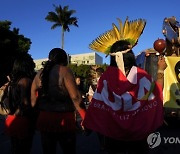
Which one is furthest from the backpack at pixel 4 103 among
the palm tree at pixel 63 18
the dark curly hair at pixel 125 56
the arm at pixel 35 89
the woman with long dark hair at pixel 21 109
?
the palm tree at pixel 63 18

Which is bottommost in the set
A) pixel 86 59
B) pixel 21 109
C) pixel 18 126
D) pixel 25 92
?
pixel 18 126

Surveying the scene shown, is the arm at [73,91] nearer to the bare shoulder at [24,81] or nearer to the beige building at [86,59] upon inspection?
the bare shoulder at [24,81]

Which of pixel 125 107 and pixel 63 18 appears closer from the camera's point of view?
pixel 125 107

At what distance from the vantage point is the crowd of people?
343 cm

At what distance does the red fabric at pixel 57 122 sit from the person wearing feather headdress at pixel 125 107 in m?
0.44

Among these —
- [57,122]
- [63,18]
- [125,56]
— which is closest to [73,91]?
[57,122]

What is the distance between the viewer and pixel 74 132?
4.09 meters

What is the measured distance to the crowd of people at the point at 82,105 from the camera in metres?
3.43

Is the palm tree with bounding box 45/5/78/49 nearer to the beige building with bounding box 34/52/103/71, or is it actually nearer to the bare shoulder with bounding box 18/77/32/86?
the beige building with bounding box 34/52/103/71

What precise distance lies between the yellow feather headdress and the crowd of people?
→ 1.14 feet

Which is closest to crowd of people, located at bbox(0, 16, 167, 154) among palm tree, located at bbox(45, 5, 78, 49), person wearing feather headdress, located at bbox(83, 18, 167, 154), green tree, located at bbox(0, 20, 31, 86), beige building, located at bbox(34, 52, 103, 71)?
person wearing feather headdress, located at bbox(83, 18, 167, 154)

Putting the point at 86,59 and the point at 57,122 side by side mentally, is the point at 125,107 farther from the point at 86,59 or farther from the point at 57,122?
the point at 86,59

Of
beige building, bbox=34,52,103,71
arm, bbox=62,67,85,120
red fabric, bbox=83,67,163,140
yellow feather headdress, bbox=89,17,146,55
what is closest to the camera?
red fabric, bbox=83,67,163,140

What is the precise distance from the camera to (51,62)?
4168mm
